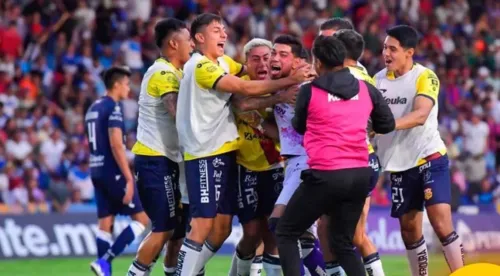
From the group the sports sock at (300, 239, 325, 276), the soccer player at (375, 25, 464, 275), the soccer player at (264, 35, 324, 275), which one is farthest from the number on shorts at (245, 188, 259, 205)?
the soccer player at (375, 25, 464, 275)

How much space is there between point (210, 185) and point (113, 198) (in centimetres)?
431

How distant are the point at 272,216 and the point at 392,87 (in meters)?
2.26

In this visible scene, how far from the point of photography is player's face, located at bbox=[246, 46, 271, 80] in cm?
1158

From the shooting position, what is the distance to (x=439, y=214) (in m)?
11.8

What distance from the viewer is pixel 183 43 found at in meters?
12.2

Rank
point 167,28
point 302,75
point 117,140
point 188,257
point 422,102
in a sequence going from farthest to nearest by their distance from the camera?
point 117,140
point 167,28
point 422,102
point 188,257
point 302,75

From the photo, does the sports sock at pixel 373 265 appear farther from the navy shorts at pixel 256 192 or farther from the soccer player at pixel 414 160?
the navy shorts at pixel 256 192

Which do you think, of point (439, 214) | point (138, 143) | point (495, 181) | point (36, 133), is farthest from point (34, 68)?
point (439, 214)

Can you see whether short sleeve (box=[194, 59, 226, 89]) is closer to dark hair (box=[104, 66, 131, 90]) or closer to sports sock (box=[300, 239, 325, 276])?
sports sock (box=[300, 239, 325, 276])

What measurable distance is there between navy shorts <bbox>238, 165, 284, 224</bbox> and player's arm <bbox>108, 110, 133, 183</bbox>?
3.49m

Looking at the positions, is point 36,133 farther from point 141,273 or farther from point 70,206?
point 141,273

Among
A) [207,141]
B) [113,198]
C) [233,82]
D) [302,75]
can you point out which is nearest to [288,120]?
[302,75]

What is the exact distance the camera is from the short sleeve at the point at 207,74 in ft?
36.1

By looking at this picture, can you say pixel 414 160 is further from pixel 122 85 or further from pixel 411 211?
pixel 122 85
